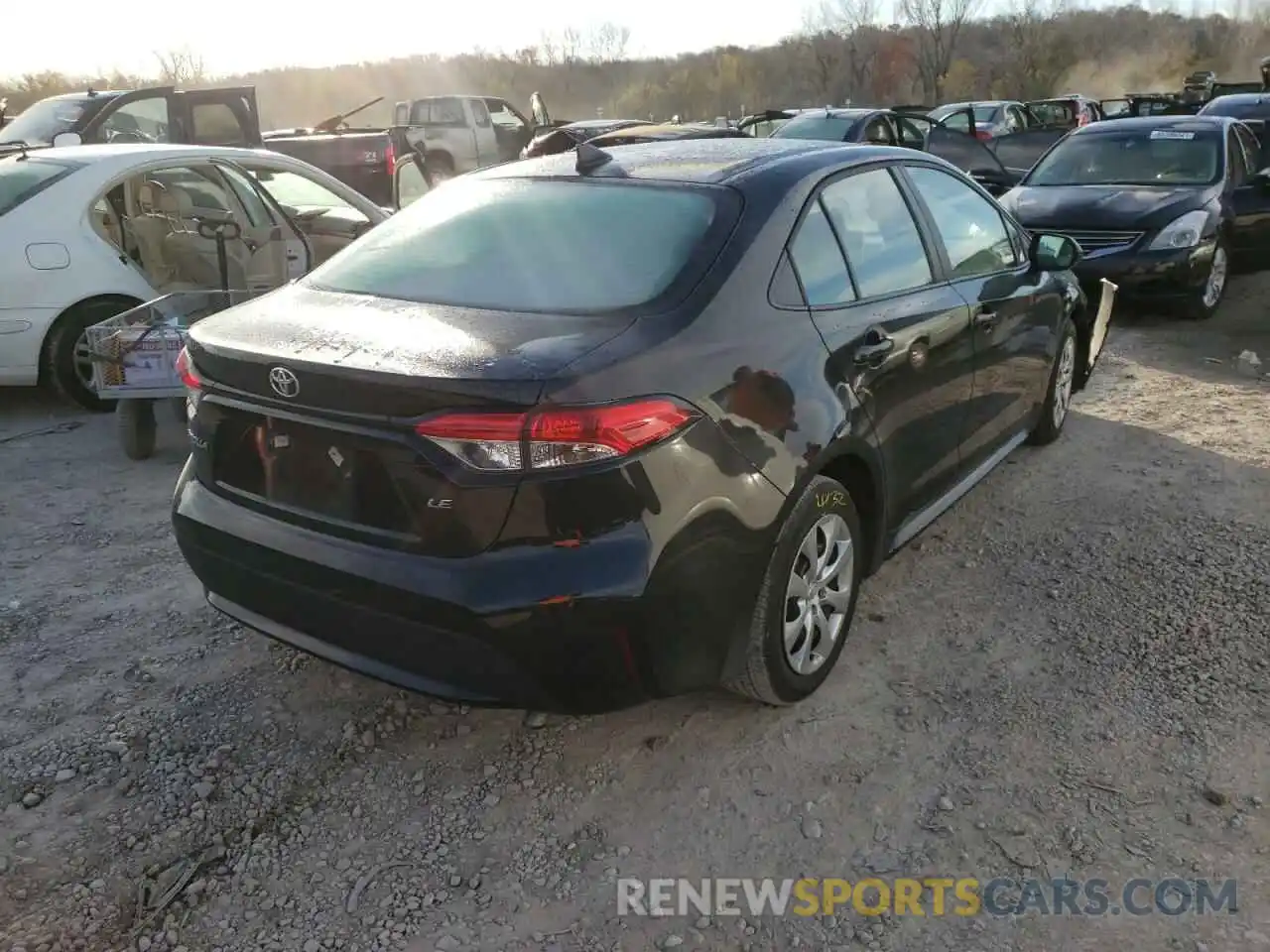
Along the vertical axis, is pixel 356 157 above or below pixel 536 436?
above

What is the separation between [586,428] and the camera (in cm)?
232

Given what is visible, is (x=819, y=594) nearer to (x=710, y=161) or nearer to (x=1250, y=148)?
(x=710, y=161)

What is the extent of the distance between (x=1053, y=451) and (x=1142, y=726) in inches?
98.3

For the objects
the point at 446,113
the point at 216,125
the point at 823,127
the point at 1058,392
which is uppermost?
the point at 446,113

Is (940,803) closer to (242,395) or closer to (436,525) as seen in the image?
(436,525)

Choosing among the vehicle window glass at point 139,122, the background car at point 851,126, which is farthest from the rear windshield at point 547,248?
the vehicle window glass at point 139,122

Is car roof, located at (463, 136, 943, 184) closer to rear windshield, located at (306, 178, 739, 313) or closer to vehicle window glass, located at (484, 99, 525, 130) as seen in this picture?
rear windshield, located at (306, 178, 739, 313)

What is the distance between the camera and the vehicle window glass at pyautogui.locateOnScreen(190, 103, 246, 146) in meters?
11.3

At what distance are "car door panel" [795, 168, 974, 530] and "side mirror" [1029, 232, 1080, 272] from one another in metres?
1.10

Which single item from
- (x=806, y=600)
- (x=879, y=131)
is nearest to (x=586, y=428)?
(x=806, y=600)

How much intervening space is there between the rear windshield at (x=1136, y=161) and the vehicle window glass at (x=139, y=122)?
29.2ft

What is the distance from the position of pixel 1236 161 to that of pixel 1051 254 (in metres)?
5.43

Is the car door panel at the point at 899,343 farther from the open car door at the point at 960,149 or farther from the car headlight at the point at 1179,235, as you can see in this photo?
the open car door at the point at 960,149

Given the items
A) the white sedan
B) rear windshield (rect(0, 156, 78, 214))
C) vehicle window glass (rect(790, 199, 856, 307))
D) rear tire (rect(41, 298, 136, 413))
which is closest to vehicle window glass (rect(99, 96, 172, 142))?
the white sedan
